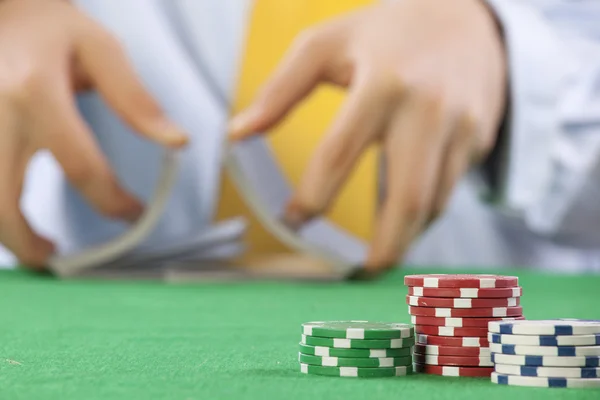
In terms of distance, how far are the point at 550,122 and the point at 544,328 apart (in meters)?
1.33

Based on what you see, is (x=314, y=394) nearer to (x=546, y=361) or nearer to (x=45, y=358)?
(x=546, y=361)

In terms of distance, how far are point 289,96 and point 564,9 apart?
2.88 feet

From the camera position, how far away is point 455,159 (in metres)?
1.92

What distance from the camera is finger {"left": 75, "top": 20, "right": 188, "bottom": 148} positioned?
6.54ft

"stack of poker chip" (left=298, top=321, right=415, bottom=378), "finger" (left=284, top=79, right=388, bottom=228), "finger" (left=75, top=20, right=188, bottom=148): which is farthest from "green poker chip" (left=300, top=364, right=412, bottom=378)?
"finger" (left=75, top=20, right=188, bottom=148)

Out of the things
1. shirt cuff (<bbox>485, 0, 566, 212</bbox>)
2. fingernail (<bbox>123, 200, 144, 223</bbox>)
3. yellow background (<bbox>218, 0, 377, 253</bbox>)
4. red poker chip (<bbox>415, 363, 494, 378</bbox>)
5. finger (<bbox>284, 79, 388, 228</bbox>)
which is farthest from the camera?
yellow background (<bbox>218, 0, 377, 253</bbox>)

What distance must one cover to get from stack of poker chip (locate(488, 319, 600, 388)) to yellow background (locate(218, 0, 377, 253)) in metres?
1.69

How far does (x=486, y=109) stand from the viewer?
6.37 ft

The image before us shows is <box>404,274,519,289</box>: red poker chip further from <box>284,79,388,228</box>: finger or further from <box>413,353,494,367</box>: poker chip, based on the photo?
<box>284,79,388,228</box>: finger

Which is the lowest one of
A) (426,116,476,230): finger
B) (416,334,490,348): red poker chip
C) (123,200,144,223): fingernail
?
(416,334,490,348): red poker chip

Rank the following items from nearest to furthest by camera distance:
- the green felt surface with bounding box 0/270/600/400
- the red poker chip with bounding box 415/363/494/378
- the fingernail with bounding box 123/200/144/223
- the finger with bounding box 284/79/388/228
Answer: the green felt surface with bounding box 0/270/600/400 < the red poker chip with bounding box 415/363/494/378 < the finger with bounding box 284/79/388/228 < the fingernail with bounding box 123/200/144/223

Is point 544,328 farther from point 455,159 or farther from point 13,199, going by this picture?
point 13,199

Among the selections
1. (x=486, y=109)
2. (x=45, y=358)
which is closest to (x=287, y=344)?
(x=45, y=358)

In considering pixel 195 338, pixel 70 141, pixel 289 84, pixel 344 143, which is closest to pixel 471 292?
pixel 195 338
